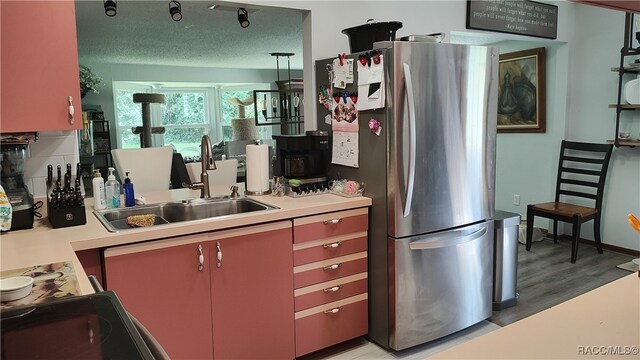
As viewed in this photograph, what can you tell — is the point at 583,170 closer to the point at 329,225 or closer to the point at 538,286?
the point at 538,286

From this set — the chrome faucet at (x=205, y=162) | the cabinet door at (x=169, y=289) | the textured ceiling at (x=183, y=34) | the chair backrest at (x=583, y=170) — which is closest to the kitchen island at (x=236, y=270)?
the cabinet door at (x=169, y=289)

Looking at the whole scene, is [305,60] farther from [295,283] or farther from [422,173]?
[295,283]

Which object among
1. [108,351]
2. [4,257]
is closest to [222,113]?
[4,257]

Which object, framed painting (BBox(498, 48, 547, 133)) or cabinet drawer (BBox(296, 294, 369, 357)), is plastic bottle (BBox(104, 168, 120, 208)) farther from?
framed painting (BBox(498, 48, 547, 133))

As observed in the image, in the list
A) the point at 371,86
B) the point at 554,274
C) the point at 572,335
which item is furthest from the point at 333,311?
the point at 554,274

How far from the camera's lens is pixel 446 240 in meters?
2.62

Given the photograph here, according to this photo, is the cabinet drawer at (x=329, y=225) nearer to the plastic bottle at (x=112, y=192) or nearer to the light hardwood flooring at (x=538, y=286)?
the light hardwood flooring at (x=538, y=286)

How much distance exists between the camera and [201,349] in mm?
2150

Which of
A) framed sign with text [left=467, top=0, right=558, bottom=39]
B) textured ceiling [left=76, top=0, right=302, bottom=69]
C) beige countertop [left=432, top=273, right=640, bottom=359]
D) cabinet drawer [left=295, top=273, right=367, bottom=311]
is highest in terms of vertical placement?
textured ceiling [left=76, top=0, right=302, bottom=69]

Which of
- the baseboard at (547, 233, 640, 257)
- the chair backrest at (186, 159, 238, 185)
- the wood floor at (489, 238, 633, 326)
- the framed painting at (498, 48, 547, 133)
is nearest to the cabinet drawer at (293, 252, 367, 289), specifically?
the wood floor at (489, 238, 633, 326)

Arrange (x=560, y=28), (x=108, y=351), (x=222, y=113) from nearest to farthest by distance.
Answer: (x=108, y=351) < (x=560, y=28) < (x=222, y=113)

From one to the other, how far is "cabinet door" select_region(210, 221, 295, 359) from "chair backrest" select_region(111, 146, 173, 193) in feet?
5.81

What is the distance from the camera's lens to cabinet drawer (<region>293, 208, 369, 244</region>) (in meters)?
2.38

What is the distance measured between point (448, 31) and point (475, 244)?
1739 mm
